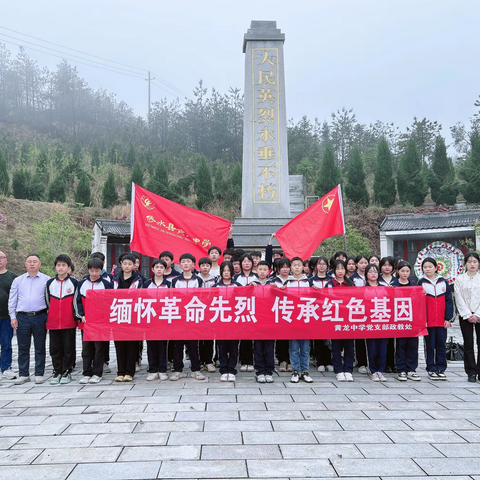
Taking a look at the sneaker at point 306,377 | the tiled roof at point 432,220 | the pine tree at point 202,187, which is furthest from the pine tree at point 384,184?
the sneaker at point 306,377

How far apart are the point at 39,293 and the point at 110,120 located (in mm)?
43047

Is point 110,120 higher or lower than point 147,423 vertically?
higher

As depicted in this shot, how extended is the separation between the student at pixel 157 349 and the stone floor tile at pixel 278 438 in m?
1.90

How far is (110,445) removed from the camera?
276 centimetres

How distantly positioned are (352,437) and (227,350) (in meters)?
2.02

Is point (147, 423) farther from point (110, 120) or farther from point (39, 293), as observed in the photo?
point (110, 120)

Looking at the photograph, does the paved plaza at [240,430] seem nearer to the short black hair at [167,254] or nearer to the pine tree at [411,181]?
the short black hair at [167,254]

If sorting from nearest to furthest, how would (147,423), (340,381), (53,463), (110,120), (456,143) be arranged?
(53,463), (147,423), (340,381), (456,143), (110,120)

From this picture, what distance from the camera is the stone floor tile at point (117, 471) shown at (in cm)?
232

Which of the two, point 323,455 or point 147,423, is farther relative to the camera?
point 147,423

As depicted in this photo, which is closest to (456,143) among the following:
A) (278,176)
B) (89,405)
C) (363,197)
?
(363,197)

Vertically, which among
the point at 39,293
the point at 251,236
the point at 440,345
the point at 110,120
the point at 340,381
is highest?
the point at 110,120

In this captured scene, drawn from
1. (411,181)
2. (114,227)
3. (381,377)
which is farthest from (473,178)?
(381,377)

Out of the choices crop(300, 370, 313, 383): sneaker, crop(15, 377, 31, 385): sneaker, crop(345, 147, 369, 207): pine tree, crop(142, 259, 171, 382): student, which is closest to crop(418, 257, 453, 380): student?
crop(300, 370, 313, 383): sneaker
